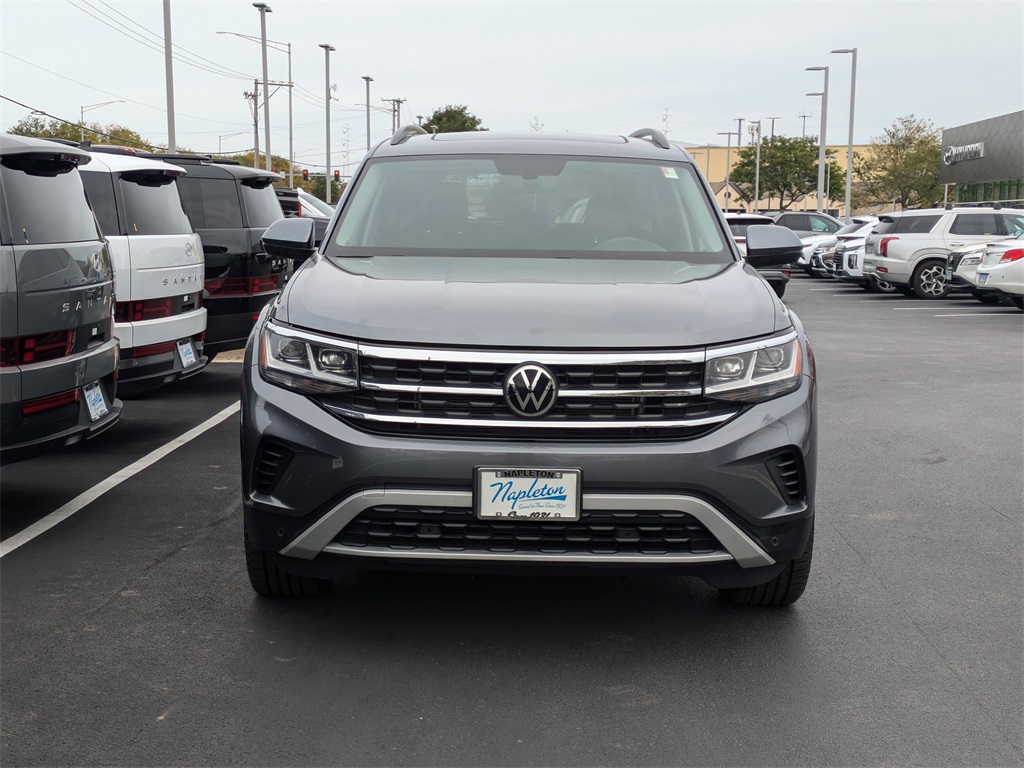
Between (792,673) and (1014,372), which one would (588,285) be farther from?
(1014,372)

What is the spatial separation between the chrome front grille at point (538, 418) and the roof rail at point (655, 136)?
2.44 m

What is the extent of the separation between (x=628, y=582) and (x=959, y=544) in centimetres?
179

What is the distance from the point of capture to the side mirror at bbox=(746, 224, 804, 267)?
5.43 metres

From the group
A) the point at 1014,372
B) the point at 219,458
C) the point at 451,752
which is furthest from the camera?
the point at 1014,372

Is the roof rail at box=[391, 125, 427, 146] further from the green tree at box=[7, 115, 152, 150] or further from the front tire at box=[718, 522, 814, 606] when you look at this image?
the green tree at box=[7, 115, 152, 150]

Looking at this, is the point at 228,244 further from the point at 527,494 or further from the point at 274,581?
the point at 527,494

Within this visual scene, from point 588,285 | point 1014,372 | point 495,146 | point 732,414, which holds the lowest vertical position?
point 1014,372

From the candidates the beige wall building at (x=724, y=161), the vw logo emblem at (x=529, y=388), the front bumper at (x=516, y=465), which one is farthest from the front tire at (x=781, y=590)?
the beige wall building at (x=724, y=161)

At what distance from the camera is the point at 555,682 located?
3.84 meters

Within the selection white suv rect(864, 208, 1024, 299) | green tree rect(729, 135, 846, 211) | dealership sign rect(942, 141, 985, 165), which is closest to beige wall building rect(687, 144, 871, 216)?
green tree rect(729, 135, 846, 211)

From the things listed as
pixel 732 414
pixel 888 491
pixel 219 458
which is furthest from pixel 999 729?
pixel 219 458

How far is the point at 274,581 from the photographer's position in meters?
4.42

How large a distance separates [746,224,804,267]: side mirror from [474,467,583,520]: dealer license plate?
2133 mm

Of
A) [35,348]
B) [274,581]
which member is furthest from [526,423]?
[35,348]
